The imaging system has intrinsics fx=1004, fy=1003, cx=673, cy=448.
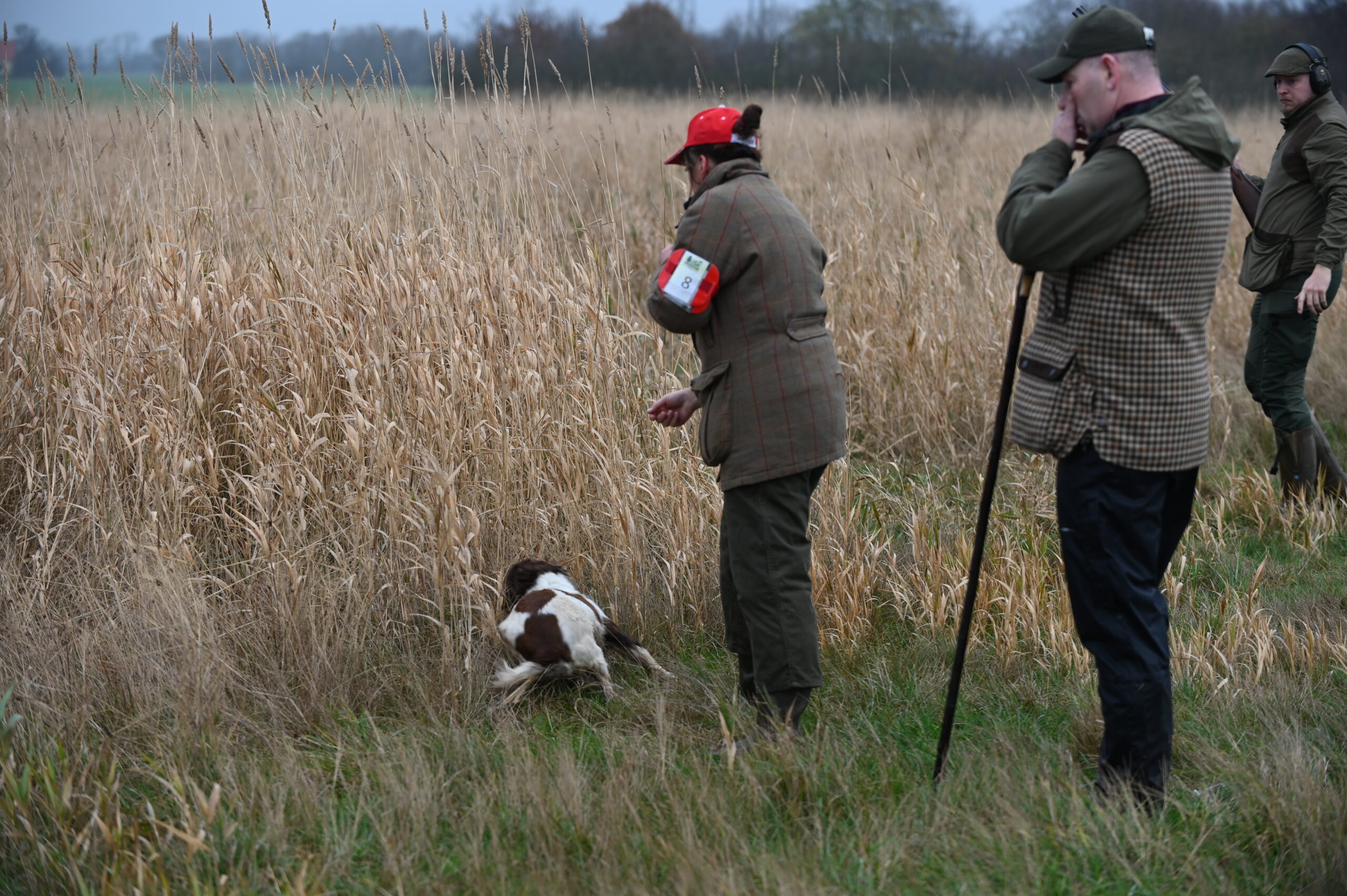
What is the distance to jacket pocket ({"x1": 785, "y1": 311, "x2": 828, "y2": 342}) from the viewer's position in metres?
2.62

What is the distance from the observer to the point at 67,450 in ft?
11.9

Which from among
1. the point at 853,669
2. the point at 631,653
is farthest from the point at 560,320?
the point at 853,669

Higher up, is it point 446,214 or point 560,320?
point 446,214

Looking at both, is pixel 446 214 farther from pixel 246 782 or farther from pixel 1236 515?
pixel 1236 515

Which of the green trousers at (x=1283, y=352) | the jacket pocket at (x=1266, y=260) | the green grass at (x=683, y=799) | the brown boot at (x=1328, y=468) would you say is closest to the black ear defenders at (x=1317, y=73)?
the jacket pocket at (x=1266, y=260)

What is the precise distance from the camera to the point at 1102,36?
2121mm

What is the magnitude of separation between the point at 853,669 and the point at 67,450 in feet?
9.48

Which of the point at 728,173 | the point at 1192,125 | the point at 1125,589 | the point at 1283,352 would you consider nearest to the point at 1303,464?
the point at 1283,352

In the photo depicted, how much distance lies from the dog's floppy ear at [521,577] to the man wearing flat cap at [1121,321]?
5.52ft

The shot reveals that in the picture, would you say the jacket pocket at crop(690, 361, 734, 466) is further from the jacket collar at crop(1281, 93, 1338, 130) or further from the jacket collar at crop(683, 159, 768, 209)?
the jacket collar at crop(1281, 93, 1338, 130)

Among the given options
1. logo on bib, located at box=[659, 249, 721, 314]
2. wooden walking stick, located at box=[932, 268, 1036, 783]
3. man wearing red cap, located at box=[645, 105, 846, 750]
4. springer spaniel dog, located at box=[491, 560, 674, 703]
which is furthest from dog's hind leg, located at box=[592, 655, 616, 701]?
logo on bib, located at box=[659, 249, 721, 314]

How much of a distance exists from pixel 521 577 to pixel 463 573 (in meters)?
0.32

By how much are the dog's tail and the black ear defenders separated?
13.5 feet

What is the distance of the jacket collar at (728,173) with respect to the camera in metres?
2.65
